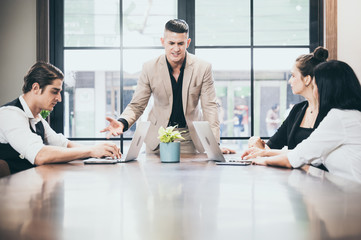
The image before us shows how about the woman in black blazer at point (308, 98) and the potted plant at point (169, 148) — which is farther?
the woman in black blazer at point (308, 98)

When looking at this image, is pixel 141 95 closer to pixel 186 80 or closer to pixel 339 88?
pixel 186 80

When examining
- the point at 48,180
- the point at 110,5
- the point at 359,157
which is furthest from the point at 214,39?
the point at 48,180

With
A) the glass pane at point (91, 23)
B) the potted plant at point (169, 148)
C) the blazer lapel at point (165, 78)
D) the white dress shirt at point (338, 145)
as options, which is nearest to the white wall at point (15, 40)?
the glass pane at point (91, 23)

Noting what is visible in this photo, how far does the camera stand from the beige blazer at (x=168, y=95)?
9.73 ft

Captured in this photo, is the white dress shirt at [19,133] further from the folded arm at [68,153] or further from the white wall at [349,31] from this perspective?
the white wall at [349,31]

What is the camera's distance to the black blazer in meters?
2.69

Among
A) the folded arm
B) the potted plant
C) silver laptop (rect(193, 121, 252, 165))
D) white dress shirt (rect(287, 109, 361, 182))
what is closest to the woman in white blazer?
white dress shirt (rect(287, 109, 361, 182))

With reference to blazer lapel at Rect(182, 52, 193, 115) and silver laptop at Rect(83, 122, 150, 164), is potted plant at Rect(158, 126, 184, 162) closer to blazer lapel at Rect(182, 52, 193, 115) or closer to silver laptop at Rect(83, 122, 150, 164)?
silver laptop at Rect(83, 122, 150, 164)

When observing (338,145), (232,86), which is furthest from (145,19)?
(338,145)

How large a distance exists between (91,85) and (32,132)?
7.16 ft

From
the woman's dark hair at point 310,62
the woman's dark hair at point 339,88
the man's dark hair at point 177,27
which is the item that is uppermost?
the man's dark hair at point 177,27

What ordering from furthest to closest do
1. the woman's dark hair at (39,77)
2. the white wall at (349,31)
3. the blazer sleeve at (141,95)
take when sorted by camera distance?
1. the white wall at (349,31)
2. the blazer sleeve at (141,95)
3. the woman's dark hair at (39,77)

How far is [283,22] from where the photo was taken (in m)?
4.35

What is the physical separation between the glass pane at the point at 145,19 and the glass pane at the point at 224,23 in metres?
0.35
